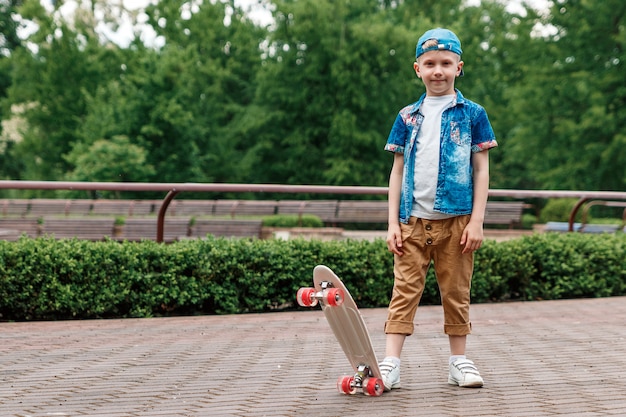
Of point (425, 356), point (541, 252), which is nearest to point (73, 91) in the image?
point (541, 252)

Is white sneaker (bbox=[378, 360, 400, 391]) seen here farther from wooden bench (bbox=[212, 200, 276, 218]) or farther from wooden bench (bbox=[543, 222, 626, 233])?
wooden bench (bbox=[212, 200, 276, 218])

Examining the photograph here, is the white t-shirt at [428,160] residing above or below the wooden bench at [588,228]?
above

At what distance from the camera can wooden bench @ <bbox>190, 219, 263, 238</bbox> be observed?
15422 mm

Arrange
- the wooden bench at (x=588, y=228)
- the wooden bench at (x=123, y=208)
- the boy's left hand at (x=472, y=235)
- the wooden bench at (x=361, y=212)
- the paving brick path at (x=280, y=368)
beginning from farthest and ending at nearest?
the wooden bench at (x=361, y=212) < the wooden bench at (x=123, y=208) < the wooden bench at (x=588, y=228) < the boy's left hand at (x=472, y=235) < the paving brick path at (x=280, y=368)

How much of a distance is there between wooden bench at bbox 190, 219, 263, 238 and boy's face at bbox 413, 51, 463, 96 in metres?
11.1

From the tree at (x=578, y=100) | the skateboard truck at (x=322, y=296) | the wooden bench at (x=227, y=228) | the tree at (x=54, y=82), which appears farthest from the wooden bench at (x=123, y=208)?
the skateboard truck at (x=322, y=296)

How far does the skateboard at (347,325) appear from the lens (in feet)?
12.2

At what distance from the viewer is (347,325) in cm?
391

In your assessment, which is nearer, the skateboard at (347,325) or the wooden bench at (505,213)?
the skateboard at (347,325)

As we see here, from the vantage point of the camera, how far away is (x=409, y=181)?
4.21 metres

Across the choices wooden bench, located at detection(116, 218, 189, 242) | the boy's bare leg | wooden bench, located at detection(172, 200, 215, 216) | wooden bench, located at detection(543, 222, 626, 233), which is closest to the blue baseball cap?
the boy's bare leg

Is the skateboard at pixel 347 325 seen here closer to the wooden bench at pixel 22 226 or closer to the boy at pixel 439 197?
the boy at pixel 439 197

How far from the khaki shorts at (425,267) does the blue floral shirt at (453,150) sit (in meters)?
0.08

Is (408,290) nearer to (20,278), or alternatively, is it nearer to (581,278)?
(20,278)
